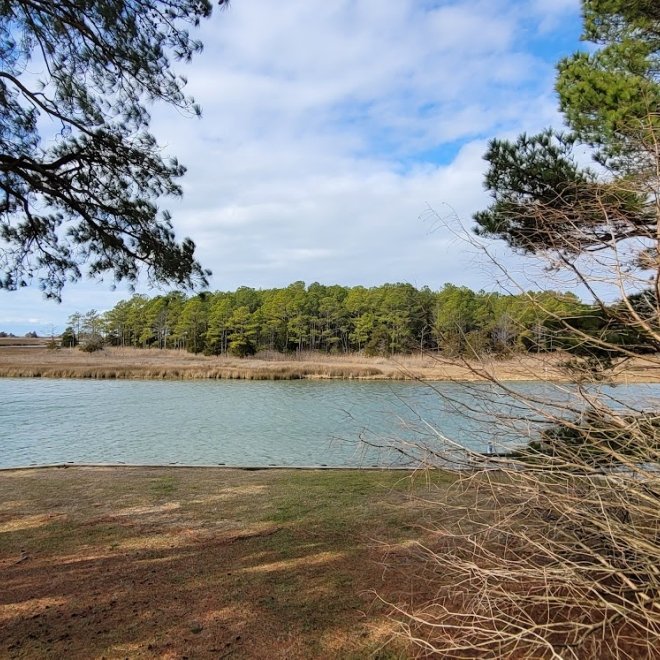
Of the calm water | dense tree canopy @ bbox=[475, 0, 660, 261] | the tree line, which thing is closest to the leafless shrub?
the calm water

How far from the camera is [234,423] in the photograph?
1269cm

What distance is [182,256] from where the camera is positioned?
5012 millimetres

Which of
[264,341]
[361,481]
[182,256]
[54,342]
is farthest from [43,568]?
[54,342]

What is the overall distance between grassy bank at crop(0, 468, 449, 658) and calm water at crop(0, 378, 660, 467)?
0.65 meters

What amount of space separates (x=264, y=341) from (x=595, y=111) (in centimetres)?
4476

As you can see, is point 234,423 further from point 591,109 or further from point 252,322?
point 252,322

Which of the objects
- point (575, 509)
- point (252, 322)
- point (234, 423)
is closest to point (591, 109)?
point (575, 509)

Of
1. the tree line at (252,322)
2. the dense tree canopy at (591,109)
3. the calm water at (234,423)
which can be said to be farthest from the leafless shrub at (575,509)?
the tree line at (252,322)

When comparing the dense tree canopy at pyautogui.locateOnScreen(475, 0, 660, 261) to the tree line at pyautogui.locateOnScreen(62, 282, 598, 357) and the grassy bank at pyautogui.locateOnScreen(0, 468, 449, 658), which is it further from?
the tree line at pyautogui.locateOnScreen(62, 282, 598, 357)

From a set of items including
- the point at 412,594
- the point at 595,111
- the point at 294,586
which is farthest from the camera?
the point at 595,111

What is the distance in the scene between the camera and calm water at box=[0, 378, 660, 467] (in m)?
3.70

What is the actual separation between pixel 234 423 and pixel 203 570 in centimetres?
947

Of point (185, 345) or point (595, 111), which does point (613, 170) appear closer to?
point (595, 111)

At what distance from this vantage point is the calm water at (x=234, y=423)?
3697 mm
